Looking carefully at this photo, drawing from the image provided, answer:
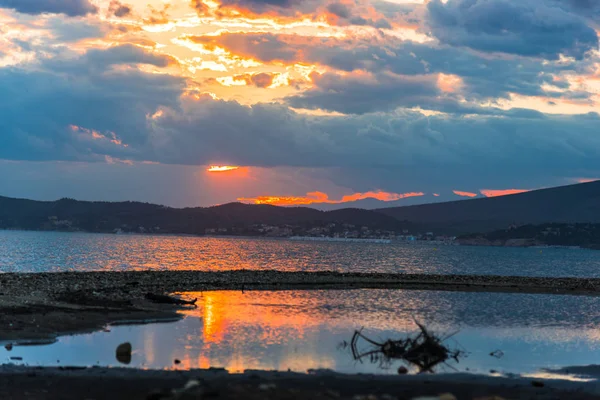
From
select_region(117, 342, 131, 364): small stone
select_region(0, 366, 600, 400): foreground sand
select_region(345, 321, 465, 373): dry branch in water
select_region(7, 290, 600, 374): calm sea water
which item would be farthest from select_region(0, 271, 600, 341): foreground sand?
select_region(345, 321, 465, 373): dry branch in water

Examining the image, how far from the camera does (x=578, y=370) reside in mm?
24219

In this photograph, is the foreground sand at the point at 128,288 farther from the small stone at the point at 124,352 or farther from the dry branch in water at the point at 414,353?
the dry branch in water at the point at 414,353

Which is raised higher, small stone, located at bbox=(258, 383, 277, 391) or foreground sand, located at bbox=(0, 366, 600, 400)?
small stone, located at bbox=(258, 383, 277, 391)

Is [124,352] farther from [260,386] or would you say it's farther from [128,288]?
[128,288]

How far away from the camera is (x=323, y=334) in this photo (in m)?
31.4

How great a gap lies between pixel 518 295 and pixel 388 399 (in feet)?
150

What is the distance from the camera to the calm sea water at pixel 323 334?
2447 centimetres

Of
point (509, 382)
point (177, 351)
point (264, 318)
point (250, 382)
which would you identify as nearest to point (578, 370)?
point (509, 382)

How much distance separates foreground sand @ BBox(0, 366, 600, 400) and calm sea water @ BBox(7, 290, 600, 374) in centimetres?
198

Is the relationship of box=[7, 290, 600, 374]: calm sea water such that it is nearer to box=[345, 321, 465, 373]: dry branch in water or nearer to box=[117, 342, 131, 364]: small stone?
box=[117, 342, 131, 364]: small stone

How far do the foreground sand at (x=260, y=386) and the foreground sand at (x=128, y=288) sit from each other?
342 inches

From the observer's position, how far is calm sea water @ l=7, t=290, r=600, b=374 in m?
24.5

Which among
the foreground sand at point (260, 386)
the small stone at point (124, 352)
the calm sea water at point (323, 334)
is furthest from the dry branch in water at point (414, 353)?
the small stone at point (124, 352)

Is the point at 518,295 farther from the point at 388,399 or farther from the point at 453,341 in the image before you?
the point at 388,399
